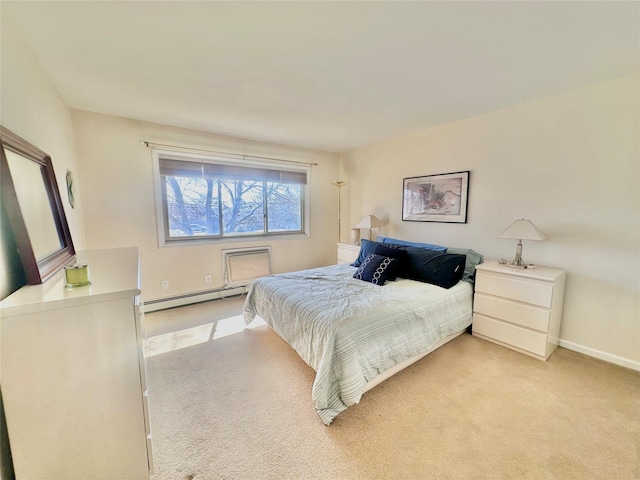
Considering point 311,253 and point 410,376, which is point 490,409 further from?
point 311,253

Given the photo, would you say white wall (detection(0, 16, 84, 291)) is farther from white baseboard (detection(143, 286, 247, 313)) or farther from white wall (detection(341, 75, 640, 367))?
white wall (detection(341, 75, 640, 367))

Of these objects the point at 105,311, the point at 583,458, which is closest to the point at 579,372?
the point at 583,458

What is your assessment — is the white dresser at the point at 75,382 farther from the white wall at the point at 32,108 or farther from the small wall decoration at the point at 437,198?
the small wall decoration at the point at 437,198

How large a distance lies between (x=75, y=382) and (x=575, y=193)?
11.9 feet

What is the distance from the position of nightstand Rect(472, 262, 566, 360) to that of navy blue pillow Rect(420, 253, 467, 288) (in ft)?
0.58

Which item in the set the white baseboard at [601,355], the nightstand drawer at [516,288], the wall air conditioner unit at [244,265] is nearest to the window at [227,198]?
the wall air conditioner unit at [244,265]

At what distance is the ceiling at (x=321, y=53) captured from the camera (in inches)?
53.5

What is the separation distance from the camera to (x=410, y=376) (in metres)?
2.05

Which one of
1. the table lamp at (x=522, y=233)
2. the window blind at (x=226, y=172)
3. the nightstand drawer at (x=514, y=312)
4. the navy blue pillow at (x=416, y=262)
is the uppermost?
the window blind at (x=226, y=172)

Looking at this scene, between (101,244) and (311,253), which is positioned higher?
(101,244)

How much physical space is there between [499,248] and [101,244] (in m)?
4.45

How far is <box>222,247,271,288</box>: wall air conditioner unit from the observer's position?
3686 mm

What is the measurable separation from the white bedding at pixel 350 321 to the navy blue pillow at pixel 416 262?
4.0 inches

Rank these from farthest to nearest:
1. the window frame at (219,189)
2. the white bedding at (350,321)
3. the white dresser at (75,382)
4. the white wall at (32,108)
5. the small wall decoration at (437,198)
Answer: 1. the window frame at (219,189)
2. the small wall decoration at (437,198)
3. the white bedding at (350,321)
4. the white wall at (32,108)
5. the white dresser at (75,382)
